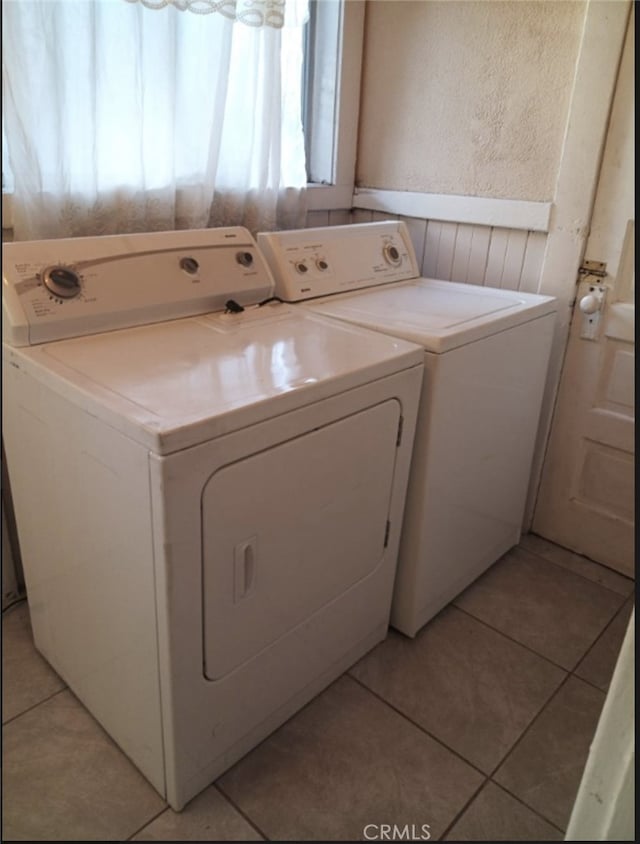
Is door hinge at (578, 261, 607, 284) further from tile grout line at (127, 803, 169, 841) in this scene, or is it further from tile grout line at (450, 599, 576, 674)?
tile grout line at (127, 803, 169, 841)

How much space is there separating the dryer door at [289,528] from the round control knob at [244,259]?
2.00ft

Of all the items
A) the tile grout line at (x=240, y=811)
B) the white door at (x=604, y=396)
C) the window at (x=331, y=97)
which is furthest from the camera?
the window at (x=331, y=97)

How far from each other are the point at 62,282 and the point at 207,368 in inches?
16.1

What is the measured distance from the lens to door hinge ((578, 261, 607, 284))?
1.95m

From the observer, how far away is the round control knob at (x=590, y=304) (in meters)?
1.94

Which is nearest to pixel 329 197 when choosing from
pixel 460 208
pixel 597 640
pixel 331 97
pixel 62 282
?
pixel 331 97

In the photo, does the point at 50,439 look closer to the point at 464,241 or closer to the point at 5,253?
the point at 5,253

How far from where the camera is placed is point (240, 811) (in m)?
1.34

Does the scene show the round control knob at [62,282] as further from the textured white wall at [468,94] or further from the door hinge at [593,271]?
the door hinge at [593,271]

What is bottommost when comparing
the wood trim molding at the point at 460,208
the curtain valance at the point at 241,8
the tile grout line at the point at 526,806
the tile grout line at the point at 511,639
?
the tile grout line at the point at 526,806

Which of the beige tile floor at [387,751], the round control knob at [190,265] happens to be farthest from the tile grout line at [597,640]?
the round control knob at [190,265]

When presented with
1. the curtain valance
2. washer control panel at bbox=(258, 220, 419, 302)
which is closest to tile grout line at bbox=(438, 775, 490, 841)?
washer control panel at bbox=(258, 220, 419, 302)

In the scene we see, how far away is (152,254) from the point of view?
1562 mm

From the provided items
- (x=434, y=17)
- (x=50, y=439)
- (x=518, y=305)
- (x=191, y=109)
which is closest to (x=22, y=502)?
(x=50, y=439)
